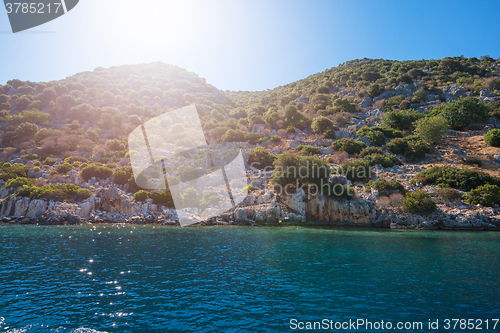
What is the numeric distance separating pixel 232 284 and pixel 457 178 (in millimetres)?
39820

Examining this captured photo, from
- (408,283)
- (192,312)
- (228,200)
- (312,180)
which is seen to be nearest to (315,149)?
(312,180)

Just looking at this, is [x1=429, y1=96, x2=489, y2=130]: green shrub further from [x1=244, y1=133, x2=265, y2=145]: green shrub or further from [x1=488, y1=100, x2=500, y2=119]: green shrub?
[x1=244, y1=133, x2=265, y2=145]: green shrub

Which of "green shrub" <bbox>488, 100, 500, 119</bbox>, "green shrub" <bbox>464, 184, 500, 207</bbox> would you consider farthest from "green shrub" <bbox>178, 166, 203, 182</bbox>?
"green shrub" <bbox>488, 100, 500, 119</bbox>

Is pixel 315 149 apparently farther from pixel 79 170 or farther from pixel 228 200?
pixel 79 170

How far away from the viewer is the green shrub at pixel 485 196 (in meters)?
31.0

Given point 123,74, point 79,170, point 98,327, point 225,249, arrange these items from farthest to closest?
1. point 123,74
2. point 79,170
3. point 225,249
4. point 98,327

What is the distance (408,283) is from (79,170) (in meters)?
50.1

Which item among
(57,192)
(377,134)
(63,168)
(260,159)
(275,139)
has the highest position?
(275,139)

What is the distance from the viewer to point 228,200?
3759 centimetres

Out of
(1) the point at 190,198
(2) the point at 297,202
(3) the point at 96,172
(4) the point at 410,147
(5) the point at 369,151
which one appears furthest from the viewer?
(5) the point at 369,151

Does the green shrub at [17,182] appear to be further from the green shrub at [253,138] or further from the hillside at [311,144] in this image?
the green shrub at [253,138]

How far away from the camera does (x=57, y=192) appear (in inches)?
1323

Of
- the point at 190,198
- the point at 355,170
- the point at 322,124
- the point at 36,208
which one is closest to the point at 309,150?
the point at 355,170

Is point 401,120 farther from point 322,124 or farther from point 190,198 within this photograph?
point 190,198
